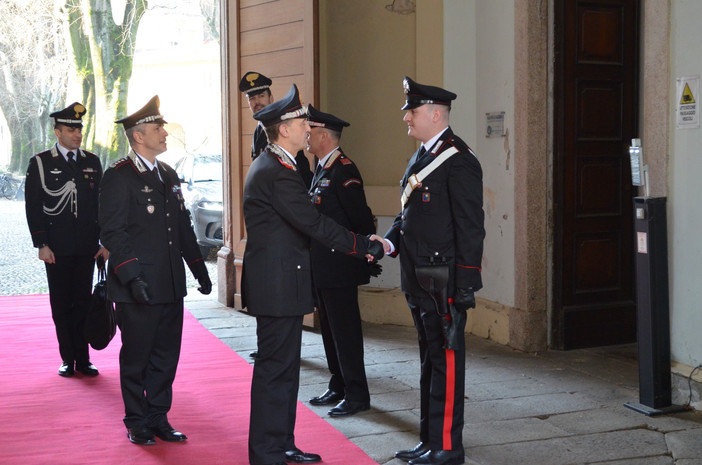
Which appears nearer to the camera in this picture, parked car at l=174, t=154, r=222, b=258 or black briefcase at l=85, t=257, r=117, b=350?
black briefcase at l=85, t=257, r=117, b=350

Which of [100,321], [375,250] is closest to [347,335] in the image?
[375,250]

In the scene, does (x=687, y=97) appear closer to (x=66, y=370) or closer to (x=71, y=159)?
(x=71, y=159)

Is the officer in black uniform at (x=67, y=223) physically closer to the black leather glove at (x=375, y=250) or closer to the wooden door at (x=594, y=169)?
the black leather glove at (x=375, y=250)

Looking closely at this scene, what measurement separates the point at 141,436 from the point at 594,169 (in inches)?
139

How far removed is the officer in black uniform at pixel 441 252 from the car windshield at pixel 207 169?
323 inches

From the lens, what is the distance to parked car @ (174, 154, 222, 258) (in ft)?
36.2

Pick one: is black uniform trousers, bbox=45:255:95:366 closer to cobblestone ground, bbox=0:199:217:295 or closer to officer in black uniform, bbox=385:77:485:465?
officer in black uniform, bbox=385:77:485:465

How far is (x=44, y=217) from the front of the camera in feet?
16.9

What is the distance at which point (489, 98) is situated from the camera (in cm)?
608

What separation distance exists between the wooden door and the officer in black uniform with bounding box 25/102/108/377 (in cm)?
300

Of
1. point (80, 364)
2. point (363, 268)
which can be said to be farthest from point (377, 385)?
point (80, 364)

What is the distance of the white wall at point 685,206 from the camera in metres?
4.31

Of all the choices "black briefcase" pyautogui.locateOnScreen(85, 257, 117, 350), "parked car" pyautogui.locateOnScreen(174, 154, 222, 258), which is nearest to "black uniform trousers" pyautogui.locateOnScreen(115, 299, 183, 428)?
"black briefcase" pyautogui.locateOnScreen(85, 257, 117, 350)

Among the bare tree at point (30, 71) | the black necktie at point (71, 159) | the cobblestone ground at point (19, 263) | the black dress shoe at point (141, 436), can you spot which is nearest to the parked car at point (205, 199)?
the cobblestone ground at point (19, 263)
